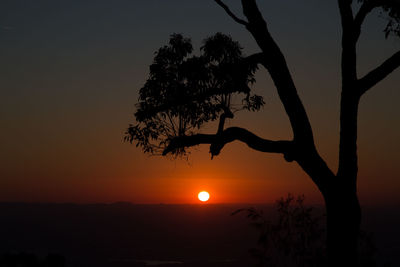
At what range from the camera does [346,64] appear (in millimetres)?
11969

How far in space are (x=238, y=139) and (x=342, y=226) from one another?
9.80ft

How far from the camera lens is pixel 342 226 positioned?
11.4 meters

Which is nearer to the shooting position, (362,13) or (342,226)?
(342,226)

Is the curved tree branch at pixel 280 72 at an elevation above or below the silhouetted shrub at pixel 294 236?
above

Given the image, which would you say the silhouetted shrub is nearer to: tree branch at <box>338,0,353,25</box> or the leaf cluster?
the leaf cluster

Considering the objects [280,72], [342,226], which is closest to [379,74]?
[280,72]

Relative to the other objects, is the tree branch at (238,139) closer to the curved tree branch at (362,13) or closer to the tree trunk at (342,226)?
the tree trunk at (342,226)

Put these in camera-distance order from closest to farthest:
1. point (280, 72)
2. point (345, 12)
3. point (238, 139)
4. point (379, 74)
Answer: point (379, 74) < point (345, 12) < point (280, 72) < point (238, 139)

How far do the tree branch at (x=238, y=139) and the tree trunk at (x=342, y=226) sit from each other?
133cm

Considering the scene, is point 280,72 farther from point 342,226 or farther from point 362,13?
point 342,226

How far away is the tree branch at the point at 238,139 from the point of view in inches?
479

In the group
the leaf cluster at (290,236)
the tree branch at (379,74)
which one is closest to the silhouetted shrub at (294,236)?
the leaf cluster at (290,236)

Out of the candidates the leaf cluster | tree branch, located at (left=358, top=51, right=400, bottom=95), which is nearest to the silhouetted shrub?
the leaf cluster

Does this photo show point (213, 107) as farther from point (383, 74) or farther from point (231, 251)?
point (231, 251)
